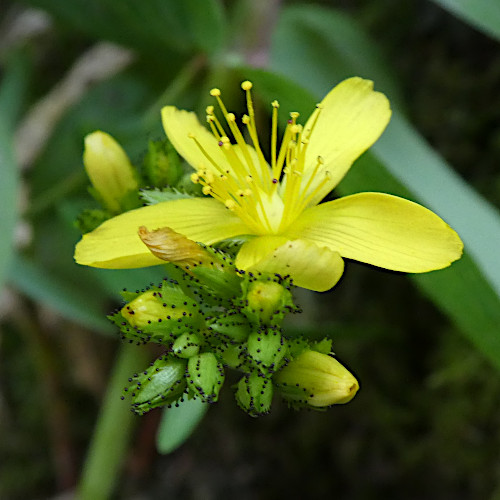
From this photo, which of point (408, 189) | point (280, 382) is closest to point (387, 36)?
point (408, 189)

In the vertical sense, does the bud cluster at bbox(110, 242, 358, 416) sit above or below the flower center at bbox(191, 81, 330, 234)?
below

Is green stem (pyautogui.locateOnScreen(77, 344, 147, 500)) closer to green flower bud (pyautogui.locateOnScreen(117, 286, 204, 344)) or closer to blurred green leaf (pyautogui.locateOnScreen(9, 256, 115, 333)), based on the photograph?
blurred green leaf (pyautogui.locateOnScreen(9, 256, 115, 333))

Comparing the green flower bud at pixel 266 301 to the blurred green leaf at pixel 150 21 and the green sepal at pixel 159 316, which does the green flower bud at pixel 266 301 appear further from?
the blurred green leaf at pixel 150 21

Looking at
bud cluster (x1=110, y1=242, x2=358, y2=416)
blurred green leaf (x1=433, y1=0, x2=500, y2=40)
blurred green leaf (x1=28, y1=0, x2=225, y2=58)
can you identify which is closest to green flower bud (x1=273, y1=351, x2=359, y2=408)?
bud cluster (x1=110, y1=242, x2=358, y2=416)

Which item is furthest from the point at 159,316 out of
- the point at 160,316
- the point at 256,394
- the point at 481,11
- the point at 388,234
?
the point at 481,11

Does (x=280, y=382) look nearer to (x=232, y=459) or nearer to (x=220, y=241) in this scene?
(x=220, y=241)

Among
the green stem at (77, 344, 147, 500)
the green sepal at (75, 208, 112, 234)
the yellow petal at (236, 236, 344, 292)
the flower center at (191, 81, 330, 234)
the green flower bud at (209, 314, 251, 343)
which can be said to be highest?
the yellow petal at (236, 236, 344, 292)

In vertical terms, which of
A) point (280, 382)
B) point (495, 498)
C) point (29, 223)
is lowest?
point (29, 223)
